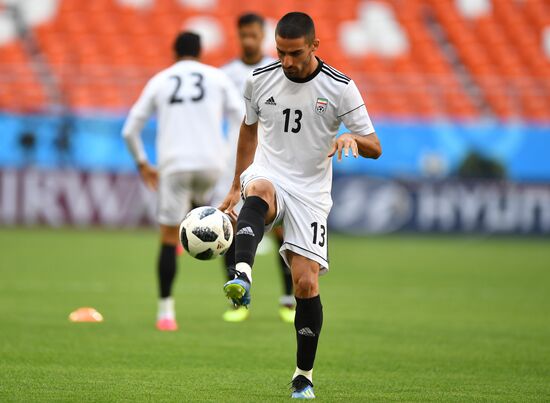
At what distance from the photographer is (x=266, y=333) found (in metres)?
8.82

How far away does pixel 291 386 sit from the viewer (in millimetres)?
6066

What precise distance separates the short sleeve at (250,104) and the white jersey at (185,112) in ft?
9.34

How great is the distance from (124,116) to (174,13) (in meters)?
5.24

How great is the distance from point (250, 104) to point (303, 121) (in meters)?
0.38

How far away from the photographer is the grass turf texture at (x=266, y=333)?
614cm

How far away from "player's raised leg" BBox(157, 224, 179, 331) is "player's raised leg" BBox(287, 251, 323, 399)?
10.2 ft

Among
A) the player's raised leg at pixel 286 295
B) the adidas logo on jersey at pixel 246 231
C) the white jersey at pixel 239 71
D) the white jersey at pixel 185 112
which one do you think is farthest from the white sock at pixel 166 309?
the adidas logo on jersey at pixel 246 231

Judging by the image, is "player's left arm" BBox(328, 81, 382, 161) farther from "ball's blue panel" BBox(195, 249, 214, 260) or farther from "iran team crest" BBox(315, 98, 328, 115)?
"ball's blue panel" BBox(195, 249, 214, 260)

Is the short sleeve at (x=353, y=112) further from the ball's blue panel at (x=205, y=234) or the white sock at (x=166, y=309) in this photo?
the white sock at (x=166, y=309)

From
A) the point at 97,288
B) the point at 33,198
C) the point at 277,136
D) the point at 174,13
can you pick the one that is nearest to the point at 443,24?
the point at 174,13

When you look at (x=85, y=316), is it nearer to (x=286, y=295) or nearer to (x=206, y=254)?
(x=286, y=295)

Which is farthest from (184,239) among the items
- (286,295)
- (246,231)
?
(286,295)

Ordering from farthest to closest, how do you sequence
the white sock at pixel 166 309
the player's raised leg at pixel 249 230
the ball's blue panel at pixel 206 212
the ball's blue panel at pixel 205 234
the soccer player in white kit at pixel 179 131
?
the soccer player in white kit at pixel 179 131, the white sock at pixel 166 309, the ball's blue panel at pixel 206 212, the ball's blue panel at pixel 205 234, the player's raised leg at pixel 249 230

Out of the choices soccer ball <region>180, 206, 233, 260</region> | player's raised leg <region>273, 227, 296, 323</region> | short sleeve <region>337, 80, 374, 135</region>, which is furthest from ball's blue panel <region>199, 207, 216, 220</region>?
player's raised leg <region>273, 227, 296, 323</region>
